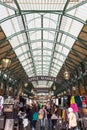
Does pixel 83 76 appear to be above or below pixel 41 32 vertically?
below

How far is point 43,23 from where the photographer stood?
19.6 m

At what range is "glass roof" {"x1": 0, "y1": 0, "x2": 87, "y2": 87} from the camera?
1512 centimetres

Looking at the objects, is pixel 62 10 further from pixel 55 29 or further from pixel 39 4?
pixel 55 29

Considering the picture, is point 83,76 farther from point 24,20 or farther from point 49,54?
point 24,20

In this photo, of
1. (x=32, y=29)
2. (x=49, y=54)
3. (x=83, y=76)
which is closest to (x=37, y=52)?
(x=49, y=54)

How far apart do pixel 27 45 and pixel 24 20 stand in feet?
23.8

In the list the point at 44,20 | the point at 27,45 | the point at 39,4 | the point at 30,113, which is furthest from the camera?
the point at 27,45

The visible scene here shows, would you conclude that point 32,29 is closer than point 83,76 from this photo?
Yes

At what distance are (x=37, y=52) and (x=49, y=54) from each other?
159 centimetres

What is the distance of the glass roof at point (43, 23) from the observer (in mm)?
15118

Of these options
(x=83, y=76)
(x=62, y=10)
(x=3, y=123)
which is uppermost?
(x=62, y=10)

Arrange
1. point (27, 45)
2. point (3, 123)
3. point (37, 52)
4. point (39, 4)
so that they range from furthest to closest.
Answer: point (37, 52) < point (27, 45) < point (39, 4) < point (3, 123)

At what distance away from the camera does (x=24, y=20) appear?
17875 millimetres

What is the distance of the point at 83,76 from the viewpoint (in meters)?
26.3
